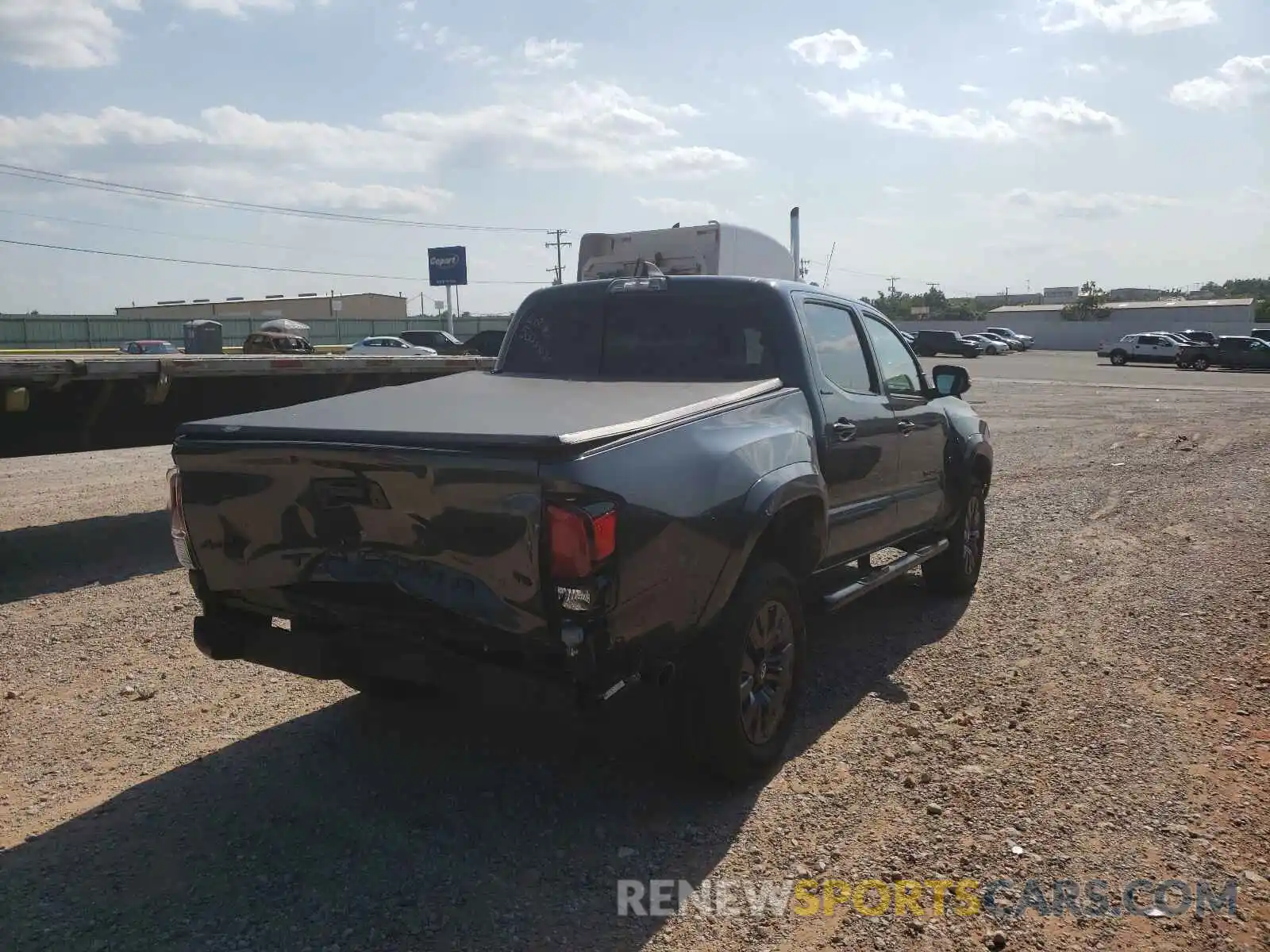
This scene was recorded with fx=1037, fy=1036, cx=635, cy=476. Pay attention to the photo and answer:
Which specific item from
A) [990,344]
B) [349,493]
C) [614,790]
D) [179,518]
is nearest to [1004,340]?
[990,344]

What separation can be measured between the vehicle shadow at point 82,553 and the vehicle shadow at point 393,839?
351 centimetres

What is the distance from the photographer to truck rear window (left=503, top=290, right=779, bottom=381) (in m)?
4.95

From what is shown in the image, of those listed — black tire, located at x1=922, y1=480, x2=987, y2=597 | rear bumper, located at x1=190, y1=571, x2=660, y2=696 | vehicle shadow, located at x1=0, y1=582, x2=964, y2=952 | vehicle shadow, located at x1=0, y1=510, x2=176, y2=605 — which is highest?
rear bumper, located at x1=190, y1=571, x2=660, y2=696

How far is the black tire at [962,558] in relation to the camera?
21.7ft

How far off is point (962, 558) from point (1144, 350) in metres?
46.8

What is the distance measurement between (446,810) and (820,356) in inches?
108

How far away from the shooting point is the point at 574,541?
3152 mm

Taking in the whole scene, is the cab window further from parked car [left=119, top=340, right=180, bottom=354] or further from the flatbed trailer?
parked car [left=119, top=340, right=180, bottom=354]

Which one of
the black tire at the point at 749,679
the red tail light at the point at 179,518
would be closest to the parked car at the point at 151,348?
the red tail light at the point at 179,518

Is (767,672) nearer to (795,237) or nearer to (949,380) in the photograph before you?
(949,380)

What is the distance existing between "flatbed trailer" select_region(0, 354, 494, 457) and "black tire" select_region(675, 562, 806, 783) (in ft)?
19.4

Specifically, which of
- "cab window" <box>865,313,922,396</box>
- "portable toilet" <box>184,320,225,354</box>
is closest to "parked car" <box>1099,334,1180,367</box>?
"portable toilet" <box>184,320,225,354</box>

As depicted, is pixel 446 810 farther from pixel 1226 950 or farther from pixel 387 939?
pixel 1226 950

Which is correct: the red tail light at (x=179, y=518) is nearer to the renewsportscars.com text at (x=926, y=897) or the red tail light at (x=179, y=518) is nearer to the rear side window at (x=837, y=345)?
the renewsportscars.com text at (x=926, y=897)
